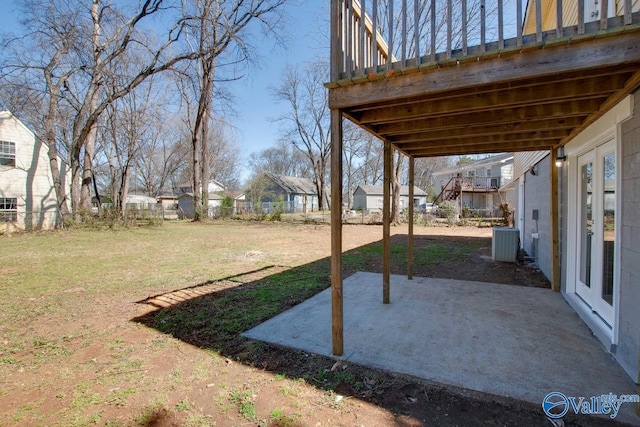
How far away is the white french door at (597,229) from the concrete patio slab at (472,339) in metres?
0.35

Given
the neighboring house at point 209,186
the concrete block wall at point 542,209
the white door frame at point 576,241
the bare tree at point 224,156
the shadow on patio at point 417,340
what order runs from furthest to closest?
the neighboring house at point 209,186, the bare tree at point 224,156, the concrete block wall at point 542,209, the white door frame at point 576,241, the shadow on patio at point 417,340

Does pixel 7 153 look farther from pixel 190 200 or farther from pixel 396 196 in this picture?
pixel 190 200

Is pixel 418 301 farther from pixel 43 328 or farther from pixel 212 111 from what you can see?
pixel 212 111

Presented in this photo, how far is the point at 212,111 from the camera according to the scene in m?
20.8

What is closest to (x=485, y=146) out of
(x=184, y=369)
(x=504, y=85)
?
(x=504, y=85)

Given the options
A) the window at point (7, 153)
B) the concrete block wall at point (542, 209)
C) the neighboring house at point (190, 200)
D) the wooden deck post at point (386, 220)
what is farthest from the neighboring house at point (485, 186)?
the window at point (7, 153)

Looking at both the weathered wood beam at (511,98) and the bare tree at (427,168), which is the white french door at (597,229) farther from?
the bare tree at (427,168)

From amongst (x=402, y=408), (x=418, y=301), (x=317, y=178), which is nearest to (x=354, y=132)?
(x=317, y=178)

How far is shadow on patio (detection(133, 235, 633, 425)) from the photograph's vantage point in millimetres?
2234

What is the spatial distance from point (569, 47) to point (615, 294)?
6.92 feet

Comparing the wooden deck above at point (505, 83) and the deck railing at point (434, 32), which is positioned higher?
the deck railing at point (434, 32)

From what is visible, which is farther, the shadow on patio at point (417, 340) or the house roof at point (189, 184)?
the house roof at point (189, 184)

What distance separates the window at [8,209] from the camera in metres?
13.7

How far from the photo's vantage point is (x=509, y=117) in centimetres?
310
